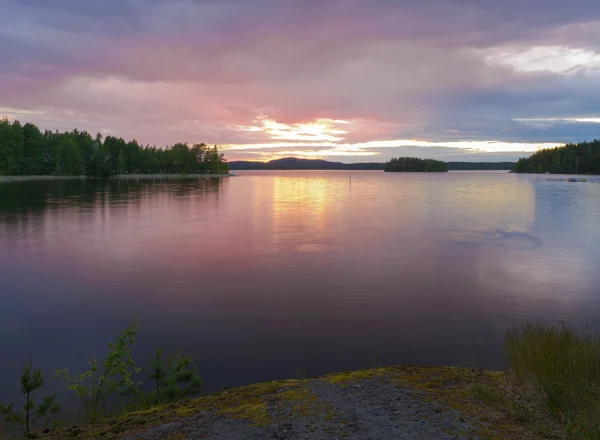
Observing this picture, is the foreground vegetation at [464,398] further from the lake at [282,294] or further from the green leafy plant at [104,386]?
the lake at [282,294]

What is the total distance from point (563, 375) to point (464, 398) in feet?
6.00

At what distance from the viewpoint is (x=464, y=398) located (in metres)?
7.36

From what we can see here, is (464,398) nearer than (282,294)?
Yes

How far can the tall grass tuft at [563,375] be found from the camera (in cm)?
625

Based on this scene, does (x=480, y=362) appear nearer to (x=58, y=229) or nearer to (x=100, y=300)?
(x=100, y=300)

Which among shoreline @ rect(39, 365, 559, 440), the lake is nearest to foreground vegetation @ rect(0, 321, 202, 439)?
the lake

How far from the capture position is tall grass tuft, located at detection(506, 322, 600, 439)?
20.5 ft

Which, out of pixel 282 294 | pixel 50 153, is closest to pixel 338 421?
pixel 282 294

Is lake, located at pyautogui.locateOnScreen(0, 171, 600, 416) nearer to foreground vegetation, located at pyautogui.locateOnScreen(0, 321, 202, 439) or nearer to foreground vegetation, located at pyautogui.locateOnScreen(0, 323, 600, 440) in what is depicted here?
foreground vegetation, located at pyautogui.locateOnScreen(0, 321, 202, 439)

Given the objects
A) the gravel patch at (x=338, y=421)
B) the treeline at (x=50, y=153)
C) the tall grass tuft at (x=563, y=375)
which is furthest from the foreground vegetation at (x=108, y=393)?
the treeline at (x=50, y=153)

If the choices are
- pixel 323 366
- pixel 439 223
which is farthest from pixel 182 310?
pixel 439 223

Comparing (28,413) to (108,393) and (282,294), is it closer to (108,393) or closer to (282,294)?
(108,393)

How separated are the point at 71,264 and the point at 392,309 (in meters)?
19.4

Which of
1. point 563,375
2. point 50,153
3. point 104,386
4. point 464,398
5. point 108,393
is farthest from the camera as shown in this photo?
point 50,153
